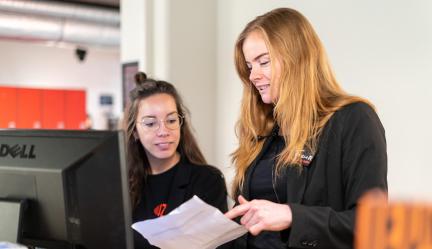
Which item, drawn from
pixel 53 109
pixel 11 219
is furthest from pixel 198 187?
pixel 53 109

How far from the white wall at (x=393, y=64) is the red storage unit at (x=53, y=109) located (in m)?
5.53

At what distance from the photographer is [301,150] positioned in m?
1.21

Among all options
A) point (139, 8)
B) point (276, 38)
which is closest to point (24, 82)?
point (139, 8)

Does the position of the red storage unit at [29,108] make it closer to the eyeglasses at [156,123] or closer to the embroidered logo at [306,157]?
the eyeglasses at [156,123]

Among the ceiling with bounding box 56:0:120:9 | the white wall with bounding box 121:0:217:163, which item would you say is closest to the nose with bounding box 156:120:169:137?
the white wall with bounding box 121:0:217:163

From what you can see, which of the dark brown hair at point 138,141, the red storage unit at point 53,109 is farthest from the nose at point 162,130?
Answer: the red storage unit at point 53,109

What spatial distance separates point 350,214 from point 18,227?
76 centimetres

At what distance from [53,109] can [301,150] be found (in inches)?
264

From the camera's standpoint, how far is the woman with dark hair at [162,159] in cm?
175

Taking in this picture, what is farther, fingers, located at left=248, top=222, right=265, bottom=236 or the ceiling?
the ceiling

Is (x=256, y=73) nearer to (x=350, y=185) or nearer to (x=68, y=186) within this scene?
(x=350, y=185)

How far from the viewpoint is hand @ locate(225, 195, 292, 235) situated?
1.05 meters

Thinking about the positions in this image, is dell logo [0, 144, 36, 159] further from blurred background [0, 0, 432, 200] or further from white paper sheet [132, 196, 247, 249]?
blurred background [0, 0, 432, 200]

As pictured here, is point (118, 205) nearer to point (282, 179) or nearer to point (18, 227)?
point (18, 227)
